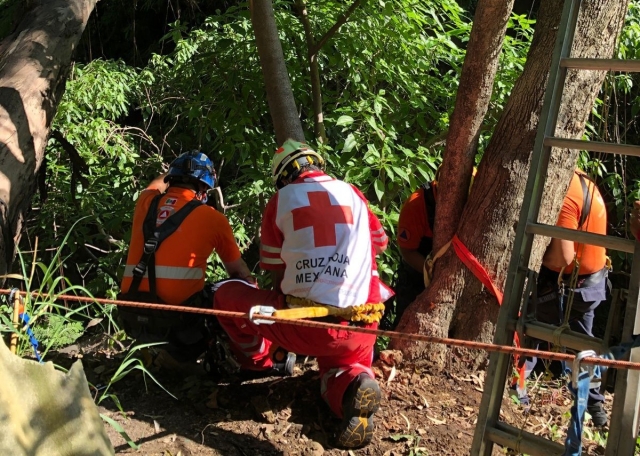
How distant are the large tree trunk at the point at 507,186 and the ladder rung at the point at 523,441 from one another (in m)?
1.29

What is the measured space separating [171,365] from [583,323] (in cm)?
260

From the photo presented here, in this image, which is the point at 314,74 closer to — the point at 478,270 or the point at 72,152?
the point at 72,152

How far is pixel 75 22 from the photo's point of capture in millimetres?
4480

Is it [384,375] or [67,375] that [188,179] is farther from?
[67,375]

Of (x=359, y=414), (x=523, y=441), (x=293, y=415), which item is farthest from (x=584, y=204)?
(x=293, y=415)

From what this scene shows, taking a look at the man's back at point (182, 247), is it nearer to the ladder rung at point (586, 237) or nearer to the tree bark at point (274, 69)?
the tree bark at point (274, 69)

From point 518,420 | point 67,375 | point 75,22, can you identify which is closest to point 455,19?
point 75,22

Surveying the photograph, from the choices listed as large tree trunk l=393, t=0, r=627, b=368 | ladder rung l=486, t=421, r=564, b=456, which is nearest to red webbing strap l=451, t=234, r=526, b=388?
large tree trunk l=393, t=0, r=627, b=368

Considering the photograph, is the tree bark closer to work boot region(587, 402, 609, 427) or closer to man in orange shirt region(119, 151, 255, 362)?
man in orange shirt region(119, 151, 255, 362)

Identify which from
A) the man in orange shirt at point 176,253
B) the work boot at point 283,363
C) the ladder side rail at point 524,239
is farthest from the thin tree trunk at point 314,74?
the ladder side rail at point 524,239

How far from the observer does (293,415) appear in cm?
361

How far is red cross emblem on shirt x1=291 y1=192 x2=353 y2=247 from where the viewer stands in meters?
3.50

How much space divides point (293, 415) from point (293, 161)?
134cm

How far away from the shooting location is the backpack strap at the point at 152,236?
4.03 m
